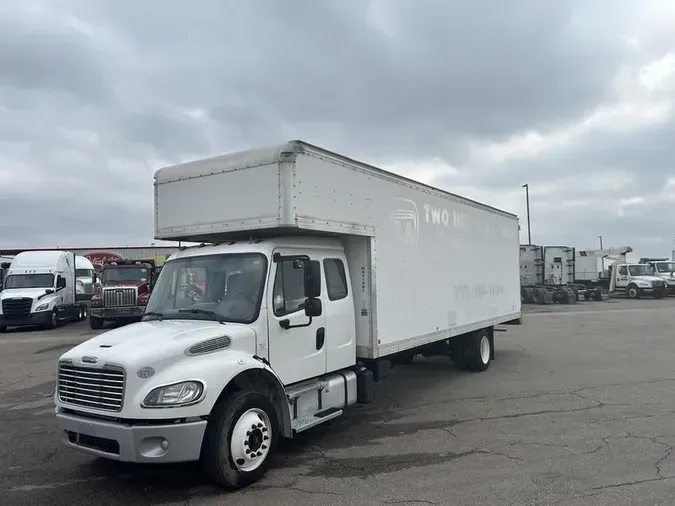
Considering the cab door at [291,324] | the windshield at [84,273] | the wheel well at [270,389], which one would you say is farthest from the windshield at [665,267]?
the wheel well at [270,389]

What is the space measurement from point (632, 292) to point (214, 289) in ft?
132

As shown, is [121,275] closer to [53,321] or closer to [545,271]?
[53,321]

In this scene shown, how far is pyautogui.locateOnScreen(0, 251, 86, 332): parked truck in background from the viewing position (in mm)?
22797

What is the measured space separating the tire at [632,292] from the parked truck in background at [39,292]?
35297 mm

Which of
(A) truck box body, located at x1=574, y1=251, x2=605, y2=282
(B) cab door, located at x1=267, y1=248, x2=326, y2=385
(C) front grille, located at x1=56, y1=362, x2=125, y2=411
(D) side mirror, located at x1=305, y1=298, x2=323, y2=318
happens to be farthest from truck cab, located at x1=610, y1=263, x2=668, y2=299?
(C) front grille, located at x1=56, y1=362, x2=125, y2=411

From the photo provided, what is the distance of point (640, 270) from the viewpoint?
40.0 m

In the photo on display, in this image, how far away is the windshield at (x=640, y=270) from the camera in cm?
3994

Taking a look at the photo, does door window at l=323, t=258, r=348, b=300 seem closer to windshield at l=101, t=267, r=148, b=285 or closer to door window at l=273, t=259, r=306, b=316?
door window at l=273, t=259, r=306, b=316

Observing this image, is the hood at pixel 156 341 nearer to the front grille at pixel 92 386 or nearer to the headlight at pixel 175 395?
the front grille at pixel 92 386

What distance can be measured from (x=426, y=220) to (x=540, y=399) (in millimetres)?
3265

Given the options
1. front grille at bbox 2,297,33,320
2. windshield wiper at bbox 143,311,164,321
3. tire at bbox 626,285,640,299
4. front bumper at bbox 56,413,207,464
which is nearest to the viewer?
front bumper at bbox 56,413,207,464

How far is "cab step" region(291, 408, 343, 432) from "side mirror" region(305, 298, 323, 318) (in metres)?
1.13

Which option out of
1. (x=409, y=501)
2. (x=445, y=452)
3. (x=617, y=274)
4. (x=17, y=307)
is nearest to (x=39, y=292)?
(x=17, y=307)

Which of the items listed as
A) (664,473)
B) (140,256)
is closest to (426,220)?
(664,473)
